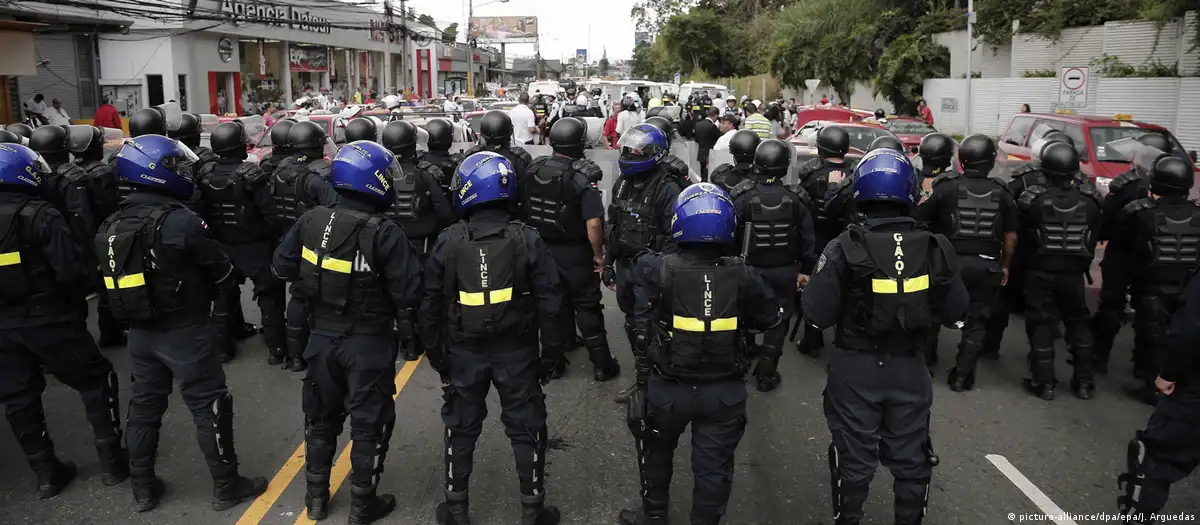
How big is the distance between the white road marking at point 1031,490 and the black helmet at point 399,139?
5.10m

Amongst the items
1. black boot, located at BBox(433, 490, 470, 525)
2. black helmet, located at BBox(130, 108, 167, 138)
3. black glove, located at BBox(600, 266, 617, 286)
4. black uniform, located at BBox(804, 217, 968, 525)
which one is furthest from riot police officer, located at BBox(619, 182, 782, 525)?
black helmet, located at BBox(130, 108, 167, 138)

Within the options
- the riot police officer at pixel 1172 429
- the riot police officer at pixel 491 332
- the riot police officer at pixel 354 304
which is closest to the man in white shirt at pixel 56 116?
the riot police officer at pixel 354 304

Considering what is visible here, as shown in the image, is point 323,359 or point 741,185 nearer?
point 323,359

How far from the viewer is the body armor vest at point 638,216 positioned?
6.65m

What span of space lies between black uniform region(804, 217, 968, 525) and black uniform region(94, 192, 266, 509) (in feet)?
10.7

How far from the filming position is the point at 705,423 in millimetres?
4375

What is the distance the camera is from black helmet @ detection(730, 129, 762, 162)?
7598mm

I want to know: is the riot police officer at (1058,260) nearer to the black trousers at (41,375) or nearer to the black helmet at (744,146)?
the black helmet at (744,146)

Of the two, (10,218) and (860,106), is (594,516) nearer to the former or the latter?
(10,218)

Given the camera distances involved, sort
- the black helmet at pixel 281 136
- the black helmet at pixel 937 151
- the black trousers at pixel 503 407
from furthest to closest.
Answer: the black helmet at pixel 281 136
the black helmet at pixel 937 151
the black trousers at pixel 503 407

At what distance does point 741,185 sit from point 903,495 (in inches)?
119

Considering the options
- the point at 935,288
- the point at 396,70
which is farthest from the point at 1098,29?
the point at 396,70

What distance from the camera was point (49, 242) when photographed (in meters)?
5.13

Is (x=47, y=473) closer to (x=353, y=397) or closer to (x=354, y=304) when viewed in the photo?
(x=353, y=397)
